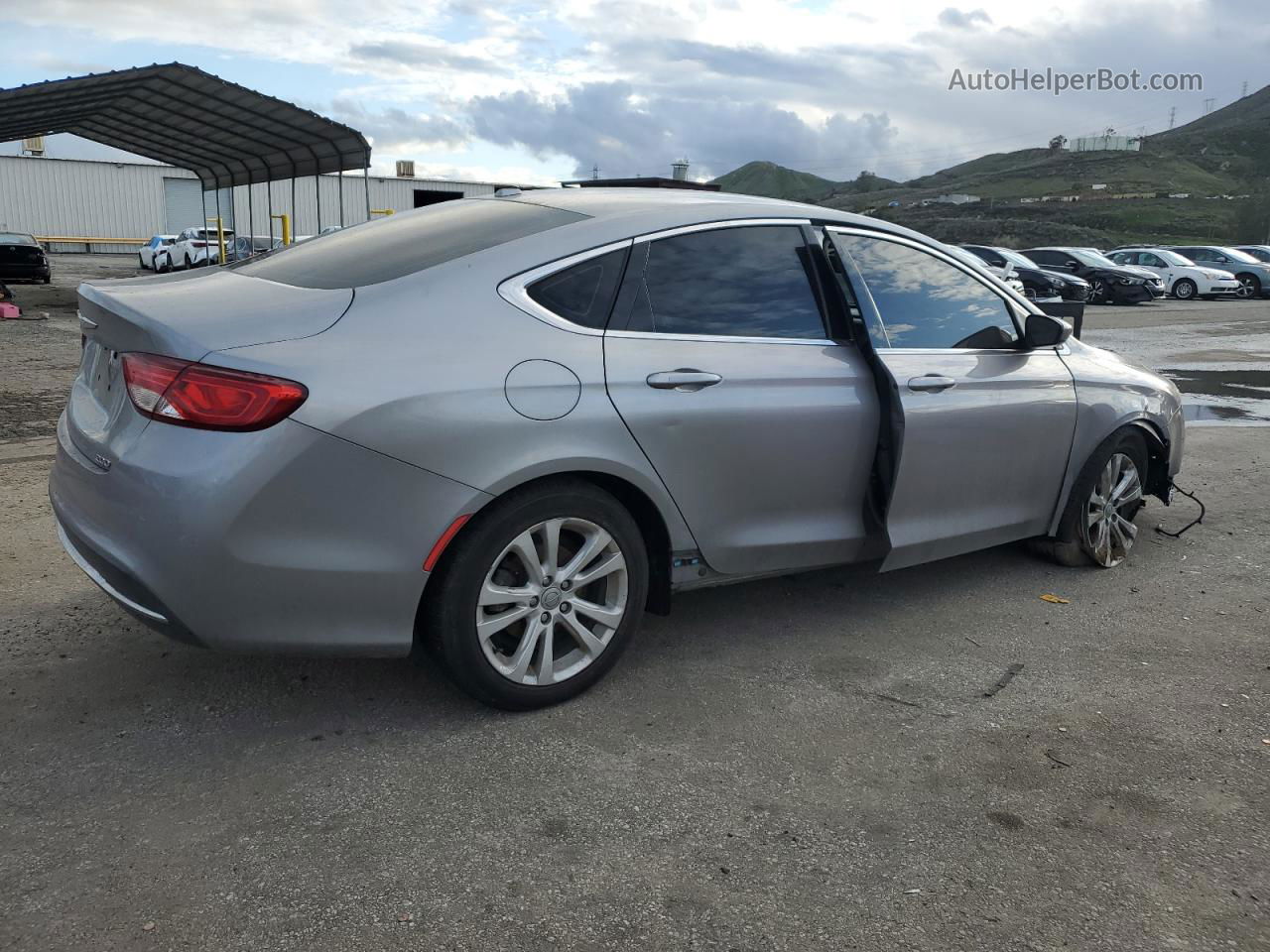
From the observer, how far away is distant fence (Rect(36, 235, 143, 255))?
156 feet

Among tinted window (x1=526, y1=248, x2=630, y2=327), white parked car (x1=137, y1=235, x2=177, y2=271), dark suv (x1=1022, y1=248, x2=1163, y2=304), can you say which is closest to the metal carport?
white parked car (x1=137, y1=235, x2=177, y2=271)

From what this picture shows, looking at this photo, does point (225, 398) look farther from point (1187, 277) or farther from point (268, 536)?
point (1187, 277)

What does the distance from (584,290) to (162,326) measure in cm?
124

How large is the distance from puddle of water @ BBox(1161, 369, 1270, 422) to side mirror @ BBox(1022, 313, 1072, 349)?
15.4 feet

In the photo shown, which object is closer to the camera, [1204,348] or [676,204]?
[676,204]

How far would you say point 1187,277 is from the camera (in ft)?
103

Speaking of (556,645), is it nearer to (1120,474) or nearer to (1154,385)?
(1120,474)

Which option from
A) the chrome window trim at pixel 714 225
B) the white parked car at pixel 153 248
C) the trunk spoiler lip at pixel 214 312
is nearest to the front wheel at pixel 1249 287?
the white parked car at pixel 153 248

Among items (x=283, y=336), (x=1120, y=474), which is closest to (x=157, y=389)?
(x=283, y=336)

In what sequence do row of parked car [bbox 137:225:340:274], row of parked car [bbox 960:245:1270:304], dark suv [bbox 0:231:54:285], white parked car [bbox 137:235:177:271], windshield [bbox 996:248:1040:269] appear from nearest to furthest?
dark suv [bbox 0:231:54:285]
row of parked car [bbox 960:245:1270:304]
windshield [bbox 996:248:1040:269]
row of parked car [bbox 137:225:340:274]
white parked car [bbox 137:235:177:271]

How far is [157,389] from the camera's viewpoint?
2.95m

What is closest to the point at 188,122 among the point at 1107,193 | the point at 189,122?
the point at 189,122

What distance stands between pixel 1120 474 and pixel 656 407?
2760mm

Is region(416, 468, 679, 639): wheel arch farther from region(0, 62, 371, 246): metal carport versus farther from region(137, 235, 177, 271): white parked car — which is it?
region(137, 235, 177, 271): white parked car
